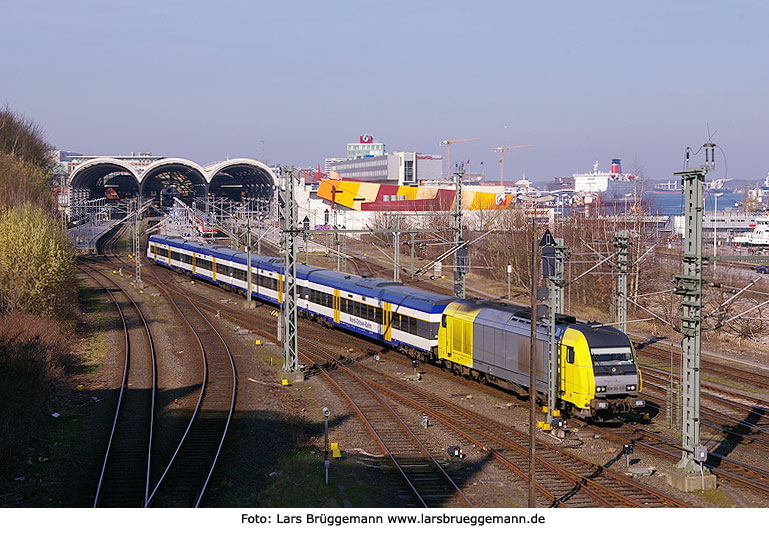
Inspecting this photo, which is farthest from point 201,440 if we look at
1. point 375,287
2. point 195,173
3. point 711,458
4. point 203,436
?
point 195,173

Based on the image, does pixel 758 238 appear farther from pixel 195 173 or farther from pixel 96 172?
pixel 96 172

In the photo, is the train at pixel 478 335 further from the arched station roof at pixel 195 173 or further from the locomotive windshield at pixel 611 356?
the arched station roof at pixel 195 173

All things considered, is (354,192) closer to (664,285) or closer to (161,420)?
(664,285)

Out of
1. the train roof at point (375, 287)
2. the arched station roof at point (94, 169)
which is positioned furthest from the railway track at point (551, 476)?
the arched station roof at point (94, 169)

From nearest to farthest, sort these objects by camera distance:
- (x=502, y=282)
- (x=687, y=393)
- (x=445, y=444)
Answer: (x=687, y=393) < (x=445, y=444) < (x=502, y=282)

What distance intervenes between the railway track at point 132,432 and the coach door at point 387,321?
10.2 m

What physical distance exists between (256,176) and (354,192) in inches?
864

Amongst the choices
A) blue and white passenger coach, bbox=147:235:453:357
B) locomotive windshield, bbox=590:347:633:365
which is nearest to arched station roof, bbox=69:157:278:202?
blue and white passenger coach, bbox=147:235:453:357

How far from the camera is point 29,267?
117 ft

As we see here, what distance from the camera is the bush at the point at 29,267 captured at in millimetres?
34812

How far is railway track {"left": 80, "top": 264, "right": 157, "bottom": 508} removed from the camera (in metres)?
16.6

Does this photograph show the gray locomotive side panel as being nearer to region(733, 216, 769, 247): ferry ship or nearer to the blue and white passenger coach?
the blue and white passenger coach
